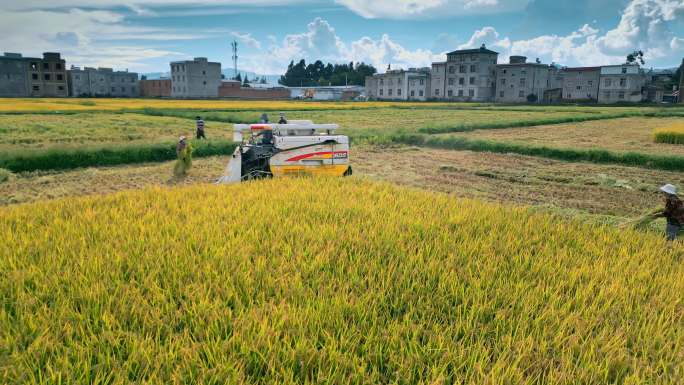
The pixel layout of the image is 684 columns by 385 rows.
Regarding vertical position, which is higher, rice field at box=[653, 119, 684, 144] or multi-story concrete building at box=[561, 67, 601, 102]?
multi-story concrete building at box=[561, 67, 601, 102]

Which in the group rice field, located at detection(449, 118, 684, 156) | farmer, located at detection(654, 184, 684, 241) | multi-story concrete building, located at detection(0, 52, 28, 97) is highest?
multi-story concrete building, located at detection(0, 52, 28, 97)

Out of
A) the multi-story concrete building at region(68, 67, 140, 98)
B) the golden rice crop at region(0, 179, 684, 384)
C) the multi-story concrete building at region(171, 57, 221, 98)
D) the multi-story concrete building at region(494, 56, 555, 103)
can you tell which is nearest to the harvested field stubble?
the golden rice crop at region(0, 179, 684, 384)

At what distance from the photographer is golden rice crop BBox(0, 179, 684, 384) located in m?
2.80

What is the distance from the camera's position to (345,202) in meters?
7.36

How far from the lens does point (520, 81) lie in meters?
73.6

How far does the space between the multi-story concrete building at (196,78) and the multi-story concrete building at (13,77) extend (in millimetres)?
23079

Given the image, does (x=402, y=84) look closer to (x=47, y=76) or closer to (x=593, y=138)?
(x=47, y=76)

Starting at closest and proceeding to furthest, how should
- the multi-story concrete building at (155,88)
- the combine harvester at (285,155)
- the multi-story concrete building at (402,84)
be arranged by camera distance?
1. the combine harvester at (285,155)
2. the multi-story concrete building at (402,84)
3. the multi-story concrete building at (155,88)

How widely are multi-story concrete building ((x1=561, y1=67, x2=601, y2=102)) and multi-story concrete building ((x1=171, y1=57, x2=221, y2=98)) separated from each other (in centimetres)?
6214

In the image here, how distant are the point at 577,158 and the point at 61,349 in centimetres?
1864

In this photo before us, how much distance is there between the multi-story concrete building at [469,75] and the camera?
246ft

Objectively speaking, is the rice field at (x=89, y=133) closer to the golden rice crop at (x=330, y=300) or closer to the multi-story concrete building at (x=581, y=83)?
the golden rice crop at (x=330, y=300)

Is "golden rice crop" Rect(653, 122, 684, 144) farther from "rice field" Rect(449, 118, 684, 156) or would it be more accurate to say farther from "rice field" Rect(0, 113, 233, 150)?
"rice field" Rect(0, 113, 233, 150)

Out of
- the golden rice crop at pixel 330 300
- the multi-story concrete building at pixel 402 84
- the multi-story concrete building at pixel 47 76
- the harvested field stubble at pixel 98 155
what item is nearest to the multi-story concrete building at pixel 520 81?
the multi-story concrete building at pixel 402 84
